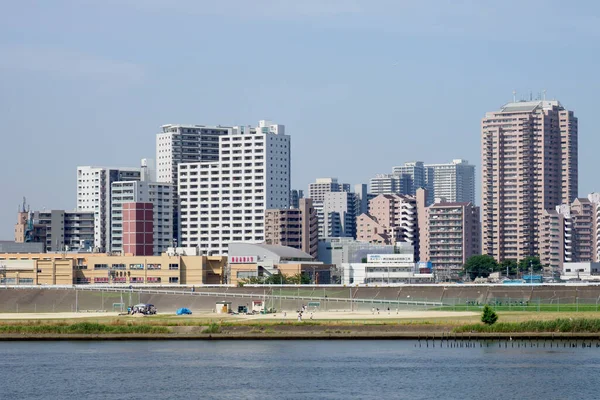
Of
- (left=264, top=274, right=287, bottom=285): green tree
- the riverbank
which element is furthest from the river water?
(left=264, top=274, right=287, bottom=285): green tree

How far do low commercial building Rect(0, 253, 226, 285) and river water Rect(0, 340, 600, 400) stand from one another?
88.7 metres

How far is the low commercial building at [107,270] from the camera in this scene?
190625mm

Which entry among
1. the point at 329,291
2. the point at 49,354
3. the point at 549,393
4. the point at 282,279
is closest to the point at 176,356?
the point at 49,354

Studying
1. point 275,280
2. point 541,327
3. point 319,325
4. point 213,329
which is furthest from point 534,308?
point 275,280

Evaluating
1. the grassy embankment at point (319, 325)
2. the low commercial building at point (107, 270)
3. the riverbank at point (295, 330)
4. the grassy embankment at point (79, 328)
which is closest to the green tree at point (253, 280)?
the low commercial building at point (107, 270)

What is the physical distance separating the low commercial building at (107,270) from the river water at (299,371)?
88.7m

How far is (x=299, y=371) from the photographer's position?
265 ft

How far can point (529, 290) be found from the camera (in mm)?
158625

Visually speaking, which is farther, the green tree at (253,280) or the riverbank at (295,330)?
the green tree at (253,280)

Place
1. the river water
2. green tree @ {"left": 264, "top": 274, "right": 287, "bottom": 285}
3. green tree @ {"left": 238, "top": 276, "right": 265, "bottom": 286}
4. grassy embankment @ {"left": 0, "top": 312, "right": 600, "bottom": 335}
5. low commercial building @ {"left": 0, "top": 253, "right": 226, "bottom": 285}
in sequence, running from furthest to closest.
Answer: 1. green tree @ {"left": 264, "top": 274, "right": 287, "bottom": 285}
2. low commercial building @ {"left": 0, "top": 253, "right": 226, "bottom": 285}
3. green tree @ {"left": 238, "top": 276, "right": 265, "bottom": 286}
4. grassy embankment @ {"left": 0, "top": 312, "right": 600, "bottom": 335}
5. the river water

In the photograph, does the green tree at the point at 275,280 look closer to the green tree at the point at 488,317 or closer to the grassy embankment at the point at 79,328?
the grassy embankment at the point at 79,328

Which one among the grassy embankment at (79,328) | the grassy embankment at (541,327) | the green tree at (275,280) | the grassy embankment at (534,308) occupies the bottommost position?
the grassy embankment at (79,328)

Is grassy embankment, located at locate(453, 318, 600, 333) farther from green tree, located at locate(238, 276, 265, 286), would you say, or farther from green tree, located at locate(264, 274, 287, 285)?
green tree, located at locate(264, 274, 287, 285)

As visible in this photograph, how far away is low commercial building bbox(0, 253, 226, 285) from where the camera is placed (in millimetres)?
190625
